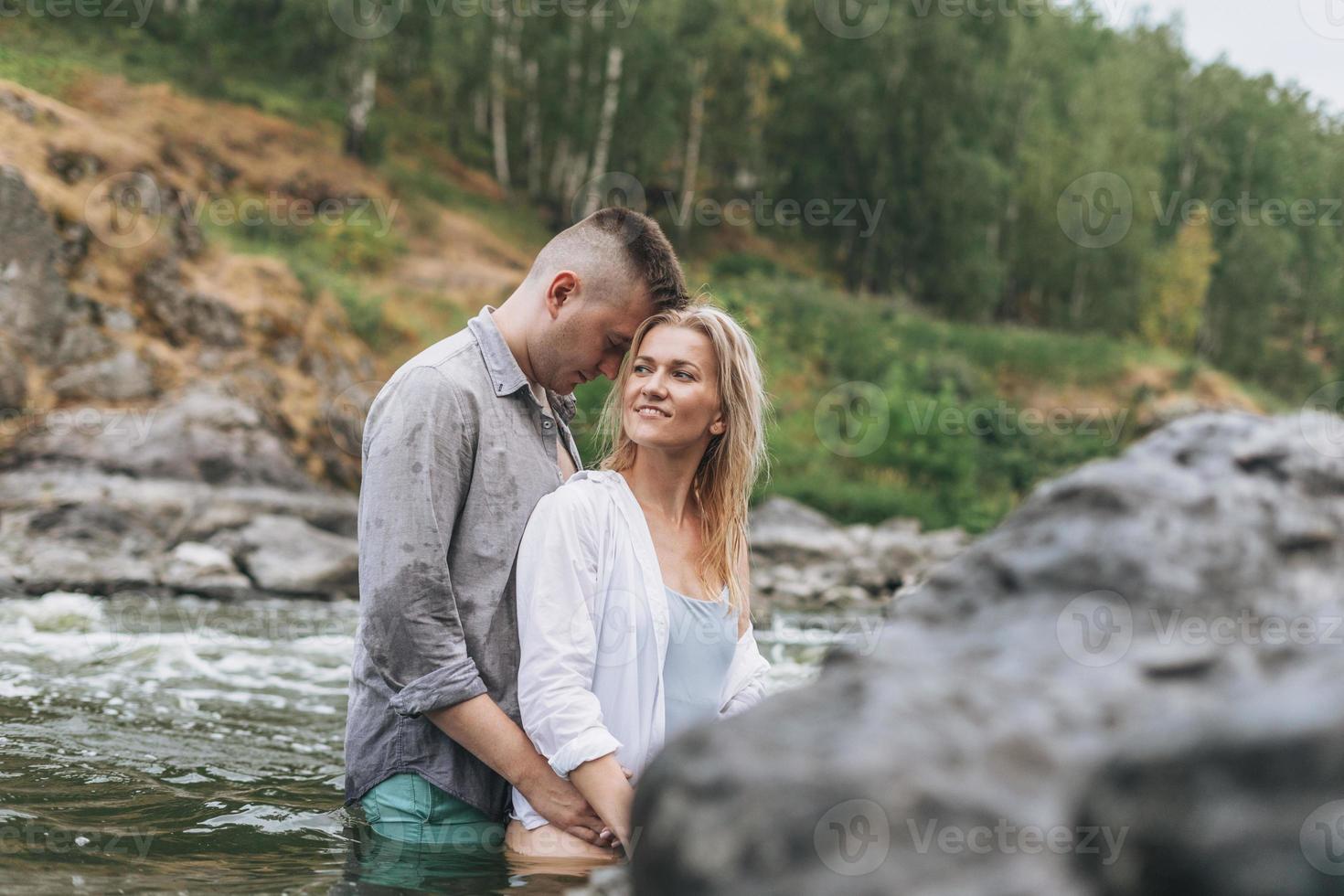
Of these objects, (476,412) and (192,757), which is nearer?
(476,412)

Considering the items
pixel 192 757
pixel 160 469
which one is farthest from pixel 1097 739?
pixel 160 469

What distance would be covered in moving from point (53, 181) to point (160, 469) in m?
4.07

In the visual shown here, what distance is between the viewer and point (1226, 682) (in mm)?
1428

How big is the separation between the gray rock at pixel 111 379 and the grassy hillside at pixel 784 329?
9.05 feet

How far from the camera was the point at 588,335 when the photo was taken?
135 inches

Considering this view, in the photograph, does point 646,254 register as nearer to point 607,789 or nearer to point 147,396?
point 607,789

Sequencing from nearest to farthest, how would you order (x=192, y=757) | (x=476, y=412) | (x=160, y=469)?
(x=476, y=412)
(x=192, y=757)
(x=160, y=469)

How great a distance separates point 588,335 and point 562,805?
4.34 ft

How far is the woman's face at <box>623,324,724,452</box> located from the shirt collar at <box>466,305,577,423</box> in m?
0.33

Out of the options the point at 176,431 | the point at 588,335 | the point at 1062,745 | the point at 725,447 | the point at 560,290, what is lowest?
the point at 176,431

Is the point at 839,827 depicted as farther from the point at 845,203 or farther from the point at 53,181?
the point at 845,203

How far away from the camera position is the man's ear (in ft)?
11.2

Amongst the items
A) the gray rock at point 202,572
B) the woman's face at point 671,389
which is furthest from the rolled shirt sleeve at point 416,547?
the gray rock at point 202,572

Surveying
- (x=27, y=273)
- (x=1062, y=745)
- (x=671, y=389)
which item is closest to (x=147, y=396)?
(x=27, y=273)
